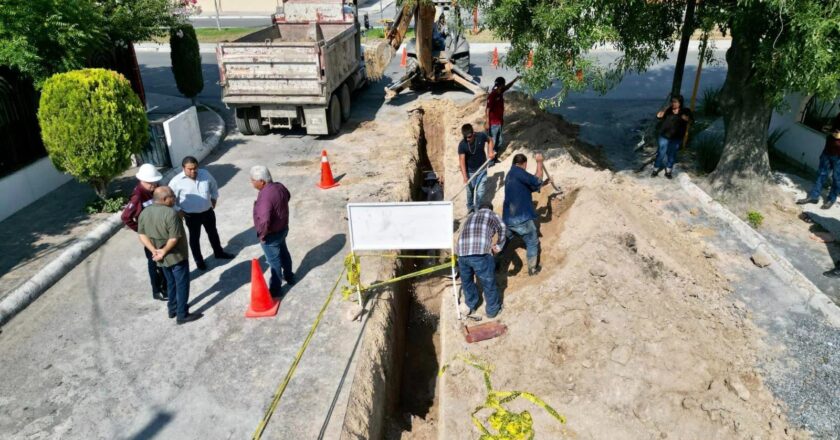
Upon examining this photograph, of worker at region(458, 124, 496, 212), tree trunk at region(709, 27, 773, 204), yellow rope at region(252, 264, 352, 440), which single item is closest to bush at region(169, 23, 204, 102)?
worker at region(458, 124, 496, 212)

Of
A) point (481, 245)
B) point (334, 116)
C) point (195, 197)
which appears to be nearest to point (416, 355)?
point (481, 245)

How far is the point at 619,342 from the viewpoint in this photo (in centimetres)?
546

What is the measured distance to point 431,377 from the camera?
23.3ft

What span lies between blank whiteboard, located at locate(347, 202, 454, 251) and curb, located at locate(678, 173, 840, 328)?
4.29 metres

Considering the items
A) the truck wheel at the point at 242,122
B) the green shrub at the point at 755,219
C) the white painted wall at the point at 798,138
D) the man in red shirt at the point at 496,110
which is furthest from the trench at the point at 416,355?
the white painted wall at the point at 798,138

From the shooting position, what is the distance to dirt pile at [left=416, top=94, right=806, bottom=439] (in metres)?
4.91

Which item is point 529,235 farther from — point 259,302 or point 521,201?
point 259,302

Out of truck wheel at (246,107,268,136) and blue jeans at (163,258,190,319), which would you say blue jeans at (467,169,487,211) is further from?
truck wheel at (246,107,268,136)

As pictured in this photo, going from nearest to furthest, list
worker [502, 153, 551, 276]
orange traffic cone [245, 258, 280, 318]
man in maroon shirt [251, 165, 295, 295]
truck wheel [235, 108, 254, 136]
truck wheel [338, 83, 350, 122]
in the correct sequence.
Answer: man in maroon shirt [251, 165, 295, 295] → orange traffic cone [245, 258, 280, 318] → worker [502, 153, 551, 276] → truck wheel [235, 108, 254, 136] → truck wheel [338, 83, 350, 122]

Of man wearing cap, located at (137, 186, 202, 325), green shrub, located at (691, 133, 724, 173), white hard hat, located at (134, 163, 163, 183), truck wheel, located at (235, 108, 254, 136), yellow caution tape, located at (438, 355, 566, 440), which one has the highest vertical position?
white hard hat, located at (134, 163, 163, 183)

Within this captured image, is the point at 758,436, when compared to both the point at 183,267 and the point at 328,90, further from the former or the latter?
the point at 328,90

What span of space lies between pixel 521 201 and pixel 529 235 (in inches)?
20.4

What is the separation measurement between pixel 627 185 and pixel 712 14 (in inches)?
114

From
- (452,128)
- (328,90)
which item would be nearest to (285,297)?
(328,90)
